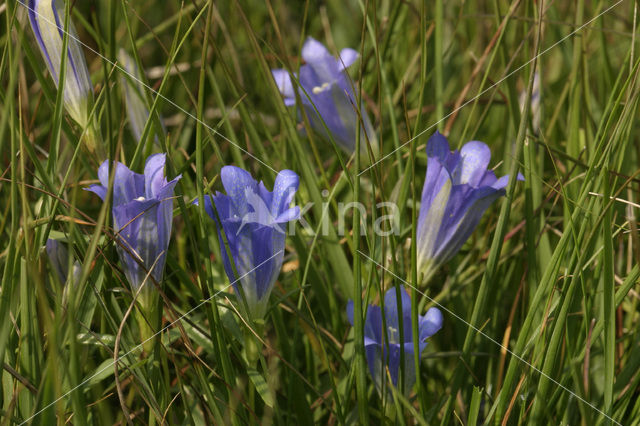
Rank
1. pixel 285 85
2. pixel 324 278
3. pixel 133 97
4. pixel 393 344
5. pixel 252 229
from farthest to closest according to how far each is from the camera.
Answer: pixel 285 85 → pixel 324 278 → pixel 133 97 → pixel 393 344 → pixel 252 229

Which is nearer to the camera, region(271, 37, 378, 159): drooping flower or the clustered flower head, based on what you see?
the clustered flower head

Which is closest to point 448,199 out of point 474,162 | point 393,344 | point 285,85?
point 474,162

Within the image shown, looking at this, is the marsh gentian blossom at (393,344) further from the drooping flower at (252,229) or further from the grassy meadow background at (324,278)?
the drooping flower at (252,229)

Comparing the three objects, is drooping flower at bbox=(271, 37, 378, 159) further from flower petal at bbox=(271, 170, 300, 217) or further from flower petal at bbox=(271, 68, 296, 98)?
flower petal at bbox=(271, 170, 300, 217)

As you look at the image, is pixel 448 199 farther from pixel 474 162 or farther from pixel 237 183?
pixel 237 183

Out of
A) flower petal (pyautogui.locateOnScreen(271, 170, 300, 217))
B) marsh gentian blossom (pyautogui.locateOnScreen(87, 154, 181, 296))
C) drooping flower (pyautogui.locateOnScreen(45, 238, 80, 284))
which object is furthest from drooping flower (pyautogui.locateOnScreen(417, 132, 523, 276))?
drooping flower (pyautogui.locateOnScreen(45, 238, 80, 284))

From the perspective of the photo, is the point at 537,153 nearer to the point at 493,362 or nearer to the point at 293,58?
the point at 493,362
